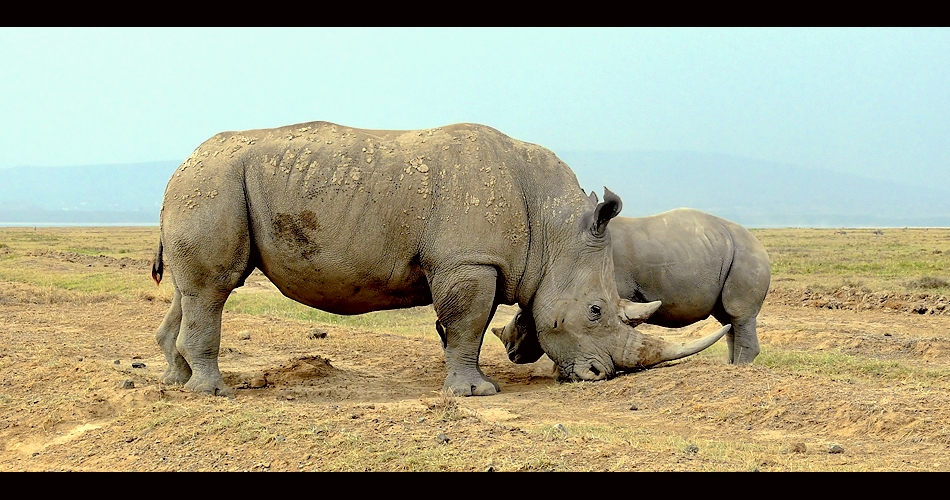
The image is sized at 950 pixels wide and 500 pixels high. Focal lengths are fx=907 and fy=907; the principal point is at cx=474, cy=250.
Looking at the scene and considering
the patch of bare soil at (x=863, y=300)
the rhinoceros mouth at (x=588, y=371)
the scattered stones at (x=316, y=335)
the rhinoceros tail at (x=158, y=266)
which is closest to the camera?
the rhinoceros mouth at (x=588, y=371)

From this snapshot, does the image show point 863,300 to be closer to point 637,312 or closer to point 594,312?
point 637,312

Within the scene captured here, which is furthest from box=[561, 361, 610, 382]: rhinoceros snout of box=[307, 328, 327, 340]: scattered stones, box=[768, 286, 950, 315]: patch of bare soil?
box=[768, 286, 950, 315]: patch of bare soil

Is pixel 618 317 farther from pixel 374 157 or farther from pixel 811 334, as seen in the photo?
pixel 811 334

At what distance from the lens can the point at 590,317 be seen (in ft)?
28.0

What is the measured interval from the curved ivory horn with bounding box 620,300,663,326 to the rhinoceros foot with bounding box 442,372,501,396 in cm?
141

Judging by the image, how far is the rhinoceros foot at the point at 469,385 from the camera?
8422 mm

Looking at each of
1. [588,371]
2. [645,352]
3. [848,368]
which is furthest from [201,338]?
[848,368]

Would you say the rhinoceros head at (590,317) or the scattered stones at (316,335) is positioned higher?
the rhinoceros head at (590,317)

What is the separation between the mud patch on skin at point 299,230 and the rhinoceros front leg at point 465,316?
1146mm

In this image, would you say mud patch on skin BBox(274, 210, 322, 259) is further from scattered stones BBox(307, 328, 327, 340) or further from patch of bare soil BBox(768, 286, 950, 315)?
patch of bare soil BBox(768, 286, 950, 315)

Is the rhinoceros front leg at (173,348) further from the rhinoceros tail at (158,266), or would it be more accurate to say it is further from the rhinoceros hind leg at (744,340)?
the rhinoceros hind leg at (744,340)

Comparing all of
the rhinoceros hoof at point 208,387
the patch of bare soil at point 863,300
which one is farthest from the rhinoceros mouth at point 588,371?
the patch of bare soil at point 863,300

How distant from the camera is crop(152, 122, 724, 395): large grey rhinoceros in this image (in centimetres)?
816

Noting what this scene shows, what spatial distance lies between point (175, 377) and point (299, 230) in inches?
80.9
